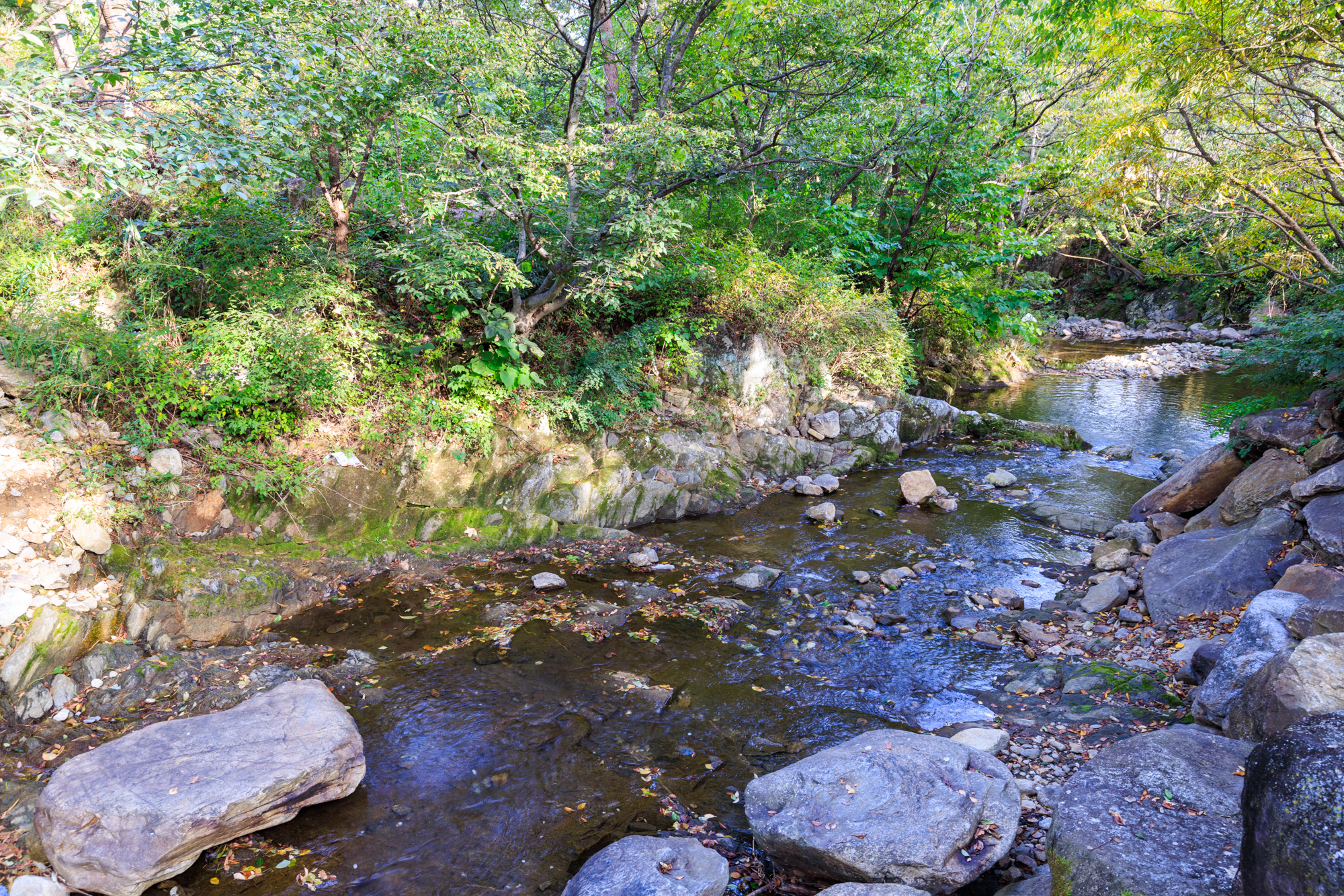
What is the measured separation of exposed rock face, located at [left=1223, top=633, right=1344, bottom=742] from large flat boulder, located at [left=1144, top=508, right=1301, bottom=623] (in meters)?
2.83

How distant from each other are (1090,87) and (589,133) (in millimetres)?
16933

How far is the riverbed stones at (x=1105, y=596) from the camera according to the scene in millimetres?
7551

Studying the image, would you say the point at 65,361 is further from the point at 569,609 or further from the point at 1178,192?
the point at 1178,192

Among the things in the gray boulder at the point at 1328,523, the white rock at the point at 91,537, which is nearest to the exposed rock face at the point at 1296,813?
the gray boulder at the point at 1328,523

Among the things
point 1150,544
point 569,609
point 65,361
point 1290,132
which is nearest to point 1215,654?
point 1150,544

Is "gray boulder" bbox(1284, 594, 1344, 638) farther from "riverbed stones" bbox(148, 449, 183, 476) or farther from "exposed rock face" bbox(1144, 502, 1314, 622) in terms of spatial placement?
"riverbed stones" bbox(148, 449, 183, 476)

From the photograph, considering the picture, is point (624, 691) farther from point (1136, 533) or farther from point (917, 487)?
point (1136, 533)

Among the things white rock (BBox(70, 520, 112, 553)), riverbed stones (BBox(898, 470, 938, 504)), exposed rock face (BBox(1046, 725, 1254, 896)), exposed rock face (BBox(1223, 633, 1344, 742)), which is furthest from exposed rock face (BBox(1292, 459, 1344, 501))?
white rock (BBox(70, 520, 112, 553))

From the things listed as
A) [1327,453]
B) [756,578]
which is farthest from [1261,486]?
[756,578]

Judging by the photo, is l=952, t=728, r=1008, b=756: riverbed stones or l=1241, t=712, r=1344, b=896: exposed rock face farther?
l=952, t=728, r=1008, b=756: riverbed stones

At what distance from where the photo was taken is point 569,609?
7742 mm

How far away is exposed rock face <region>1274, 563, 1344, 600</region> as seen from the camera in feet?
18.4

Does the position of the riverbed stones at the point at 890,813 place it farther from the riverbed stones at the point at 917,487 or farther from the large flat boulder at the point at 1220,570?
the riverbed stones at the point at 917,487

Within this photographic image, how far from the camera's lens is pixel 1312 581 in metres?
5.77
